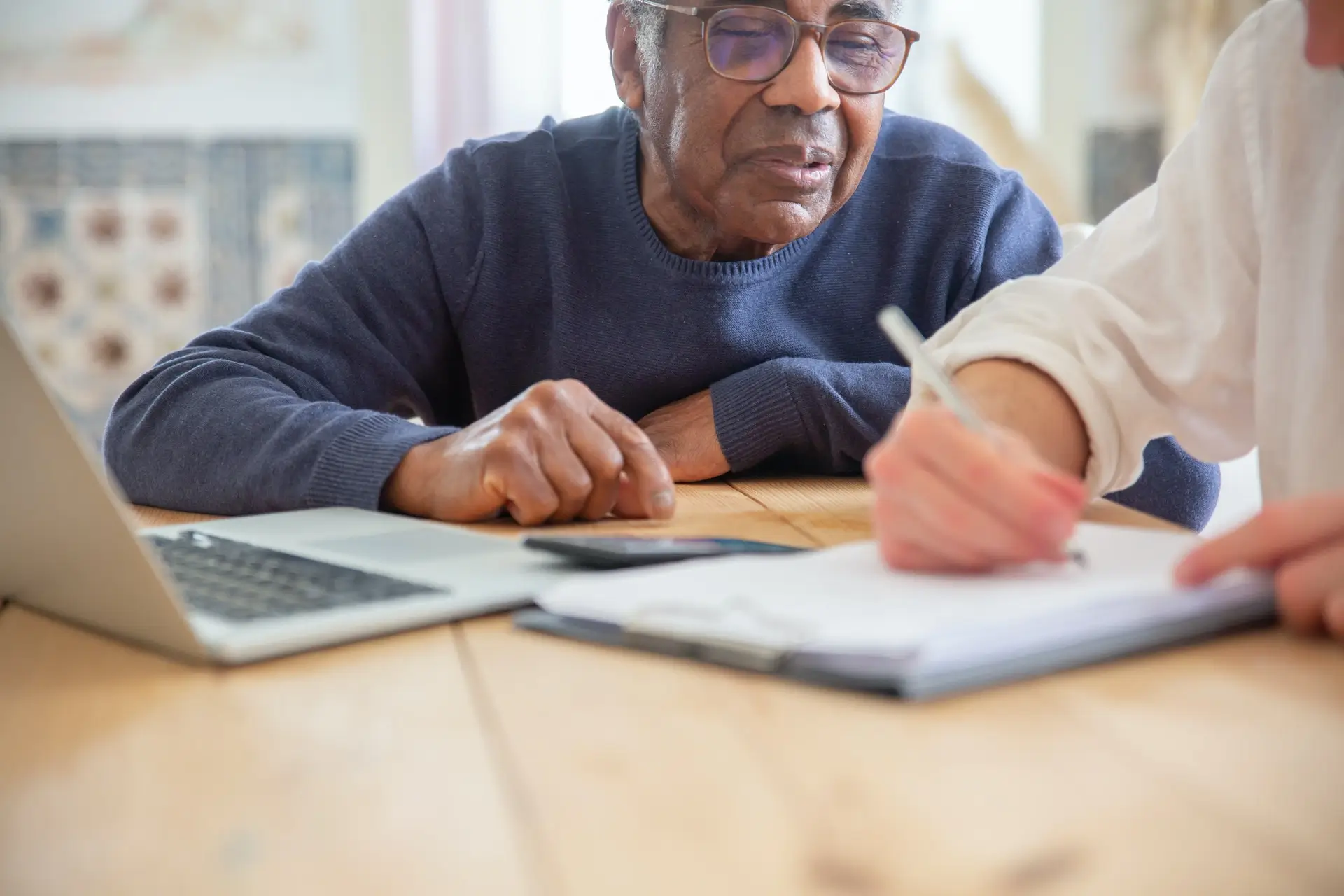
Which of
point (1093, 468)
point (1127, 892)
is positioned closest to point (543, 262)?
point (1093, 468)

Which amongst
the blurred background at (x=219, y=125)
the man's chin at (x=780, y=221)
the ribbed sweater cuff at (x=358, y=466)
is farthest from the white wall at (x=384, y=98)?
the ribbed sweater cuff at (x=358, y=466)

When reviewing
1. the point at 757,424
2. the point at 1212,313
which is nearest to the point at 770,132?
the point at 757,424

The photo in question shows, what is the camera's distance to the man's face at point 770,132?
1372mm

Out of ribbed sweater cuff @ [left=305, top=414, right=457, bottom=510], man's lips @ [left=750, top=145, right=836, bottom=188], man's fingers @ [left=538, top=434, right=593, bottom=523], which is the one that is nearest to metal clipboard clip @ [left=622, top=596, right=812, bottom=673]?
man's fingers @ [left=538, top=434, right=593, bottom=523]

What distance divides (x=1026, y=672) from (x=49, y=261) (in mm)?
3290

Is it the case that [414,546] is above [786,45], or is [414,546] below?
below

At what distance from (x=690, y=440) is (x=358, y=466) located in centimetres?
37

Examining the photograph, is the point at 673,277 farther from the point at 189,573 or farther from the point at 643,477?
the point at 189,573

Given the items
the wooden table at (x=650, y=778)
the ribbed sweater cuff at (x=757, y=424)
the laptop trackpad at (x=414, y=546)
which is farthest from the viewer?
the ribbed sweater cuff at (x=757, y=424)

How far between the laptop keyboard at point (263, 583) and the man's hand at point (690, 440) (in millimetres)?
539

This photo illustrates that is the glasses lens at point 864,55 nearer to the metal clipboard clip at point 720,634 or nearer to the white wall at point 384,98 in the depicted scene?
the metal clipboard clip at point 720,634

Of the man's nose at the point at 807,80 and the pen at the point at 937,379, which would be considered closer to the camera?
the pen at the point at 937,379

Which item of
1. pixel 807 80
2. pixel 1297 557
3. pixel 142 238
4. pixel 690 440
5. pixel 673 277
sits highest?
pixel 807 80

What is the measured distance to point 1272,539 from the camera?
581 millimetres
